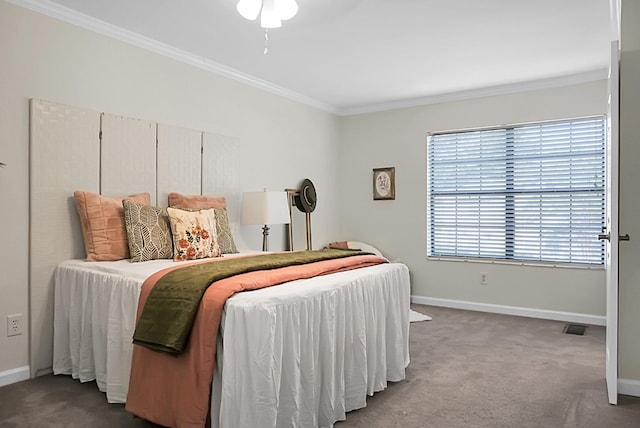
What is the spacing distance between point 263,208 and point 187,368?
7.63ft

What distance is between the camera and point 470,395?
2.75m

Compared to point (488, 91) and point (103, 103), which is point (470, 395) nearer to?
point (103, 103)

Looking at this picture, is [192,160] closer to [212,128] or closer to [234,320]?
[212,128]

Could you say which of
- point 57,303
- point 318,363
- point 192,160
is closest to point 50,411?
point 57,303

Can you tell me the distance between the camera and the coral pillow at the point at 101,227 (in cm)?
301

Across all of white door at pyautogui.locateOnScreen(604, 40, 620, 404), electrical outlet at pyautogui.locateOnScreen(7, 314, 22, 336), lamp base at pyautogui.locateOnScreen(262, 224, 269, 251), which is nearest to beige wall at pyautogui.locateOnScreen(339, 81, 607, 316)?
lamp base at pyautogui.locateOnScreen(262, 224, 269, 251)

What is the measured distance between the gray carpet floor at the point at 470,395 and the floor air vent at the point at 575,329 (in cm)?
28

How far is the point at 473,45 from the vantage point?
146 inches

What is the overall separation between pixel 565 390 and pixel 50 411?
2990 millimetres

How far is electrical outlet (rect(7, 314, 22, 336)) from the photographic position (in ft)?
9.40

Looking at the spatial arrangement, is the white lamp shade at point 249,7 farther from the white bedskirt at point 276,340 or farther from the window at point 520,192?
the window at point 520,192

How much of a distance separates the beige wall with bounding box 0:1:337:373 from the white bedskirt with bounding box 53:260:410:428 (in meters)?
0.38

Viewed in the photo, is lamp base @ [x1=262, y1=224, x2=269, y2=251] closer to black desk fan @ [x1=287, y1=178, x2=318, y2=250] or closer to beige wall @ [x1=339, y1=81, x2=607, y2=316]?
black desk fan @ [x1=287, y1=178, x2=318, y2=250]

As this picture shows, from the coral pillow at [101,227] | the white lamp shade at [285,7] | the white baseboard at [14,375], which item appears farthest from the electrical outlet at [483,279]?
the white baseboard at [14,375]
